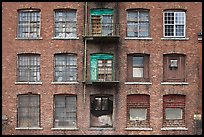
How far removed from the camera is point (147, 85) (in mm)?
23156

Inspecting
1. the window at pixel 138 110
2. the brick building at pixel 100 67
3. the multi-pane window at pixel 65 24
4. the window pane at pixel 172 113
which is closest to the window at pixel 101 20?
the brick building at pixel 100 67

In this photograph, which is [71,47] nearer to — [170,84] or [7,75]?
[7,75]

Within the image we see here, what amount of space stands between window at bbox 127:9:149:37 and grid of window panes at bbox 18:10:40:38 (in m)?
5.87

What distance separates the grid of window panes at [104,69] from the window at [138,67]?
3.99 ft

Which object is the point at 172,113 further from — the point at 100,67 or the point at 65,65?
the point at 65,65

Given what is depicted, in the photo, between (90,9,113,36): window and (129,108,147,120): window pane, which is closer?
(129,108,147,120): window pane

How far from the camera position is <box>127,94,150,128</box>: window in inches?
912

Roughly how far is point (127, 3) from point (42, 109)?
858 centimetres

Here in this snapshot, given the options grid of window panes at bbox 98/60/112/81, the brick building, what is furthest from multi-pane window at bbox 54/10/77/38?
grid of window panes at bbox 98/60/112/81

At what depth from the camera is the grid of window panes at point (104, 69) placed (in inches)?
919

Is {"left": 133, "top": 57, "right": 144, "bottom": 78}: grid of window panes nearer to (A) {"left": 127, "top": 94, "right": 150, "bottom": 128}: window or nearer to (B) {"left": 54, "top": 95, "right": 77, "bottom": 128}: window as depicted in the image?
(A) {"left": 127, "top": 94, "right": 150, "bottom": 128}: window

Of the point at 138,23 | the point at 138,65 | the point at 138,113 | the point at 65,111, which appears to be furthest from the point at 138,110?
the point at 138,23

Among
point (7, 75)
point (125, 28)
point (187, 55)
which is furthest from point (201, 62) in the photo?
point (7, 75)

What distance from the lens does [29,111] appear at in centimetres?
2328
